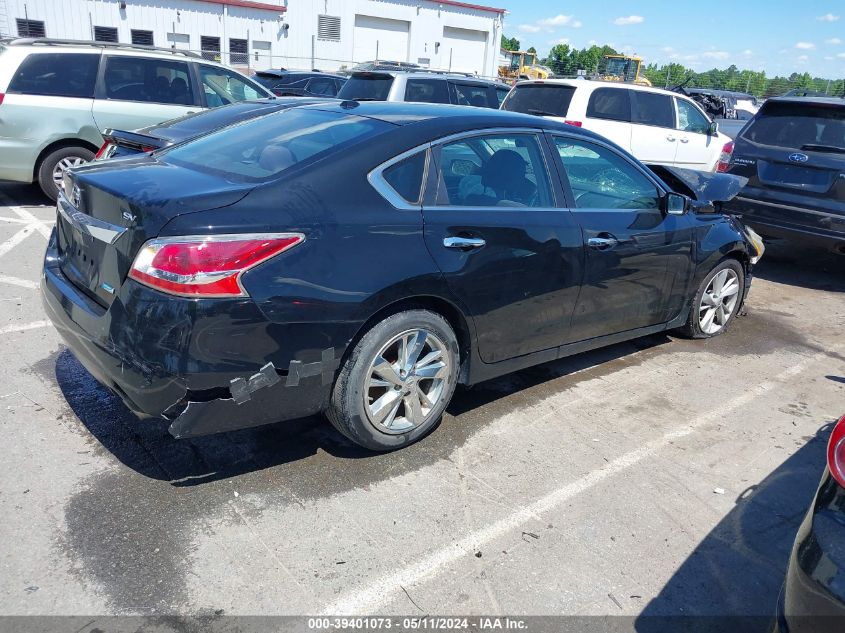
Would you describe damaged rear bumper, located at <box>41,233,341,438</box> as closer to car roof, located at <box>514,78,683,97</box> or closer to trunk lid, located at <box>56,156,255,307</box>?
trunk lid, located at <box>56,156,255,307</box>

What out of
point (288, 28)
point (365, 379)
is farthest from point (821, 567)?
point (288, 28)

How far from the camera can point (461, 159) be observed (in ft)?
12.2

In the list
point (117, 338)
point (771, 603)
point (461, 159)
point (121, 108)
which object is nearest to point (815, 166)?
point (461, 159)

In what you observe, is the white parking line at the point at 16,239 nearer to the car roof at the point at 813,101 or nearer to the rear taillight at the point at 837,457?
the rear taillight at the point at 837,457

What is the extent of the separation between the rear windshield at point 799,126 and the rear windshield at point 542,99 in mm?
2655

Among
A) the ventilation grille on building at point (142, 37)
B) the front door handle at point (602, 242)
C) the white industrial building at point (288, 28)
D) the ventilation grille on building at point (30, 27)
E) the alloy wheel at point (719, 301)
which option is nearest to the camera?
the front door handle at point (602, 242)

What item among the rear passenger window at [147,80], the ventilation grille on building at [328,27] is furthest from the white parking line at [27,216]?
the ventilation grille on building at [328,27]

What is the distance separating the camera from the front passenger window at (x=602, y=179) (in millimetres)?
4266

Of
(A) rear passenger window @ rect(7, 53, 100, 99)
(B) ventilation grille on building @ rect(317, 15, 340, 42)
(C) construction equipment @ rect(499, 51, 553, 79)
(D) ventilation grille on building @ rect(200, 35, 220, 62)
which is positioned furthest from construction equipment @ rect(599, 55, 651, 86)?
(A) rear passenger window @ rect(7, 53, 100, 99)

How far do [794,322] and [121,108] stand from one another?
7686 mm

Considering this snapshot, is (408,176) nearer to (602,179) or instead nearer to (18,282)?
(602,179)

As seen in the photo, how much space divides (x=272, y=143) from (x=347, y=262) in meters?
Answer: 0.96

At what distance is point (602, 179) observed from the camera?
15.0 ft

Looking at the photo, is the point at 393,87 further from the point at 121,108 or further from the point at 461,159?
the point at 461,159
